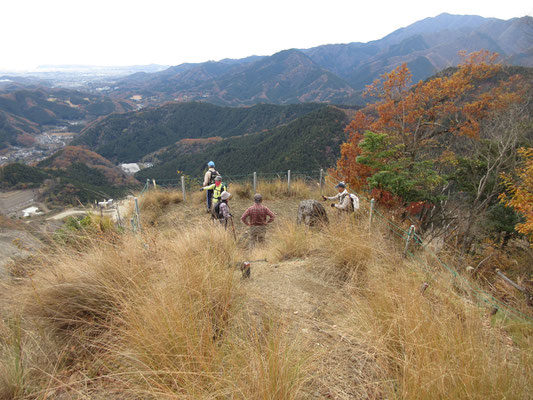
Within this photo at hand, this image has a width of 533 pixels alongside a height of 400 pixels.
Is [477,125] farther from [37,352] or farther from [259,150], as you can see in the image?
[259,150]

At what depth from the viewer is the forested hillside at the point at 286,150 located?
64.5 m

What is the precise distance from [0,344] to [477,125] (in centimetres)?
2157

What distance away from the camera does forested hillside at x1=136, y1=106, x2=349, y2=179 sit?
64500 millimetres

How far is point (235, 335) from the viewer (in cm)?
184

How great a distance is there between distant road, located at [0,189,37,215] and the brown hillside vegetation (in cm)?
5694

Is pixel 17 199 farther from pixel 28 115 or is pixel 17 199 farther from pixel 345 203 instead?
pixel 28 115

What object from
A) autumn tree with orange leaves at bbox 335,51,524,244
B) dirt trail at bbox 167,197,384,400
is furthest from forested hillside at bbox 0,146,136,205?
dirt trail at bbox 167,197,384,400

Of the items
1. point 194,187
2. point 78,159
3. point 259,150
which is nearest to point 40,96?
point 78,159

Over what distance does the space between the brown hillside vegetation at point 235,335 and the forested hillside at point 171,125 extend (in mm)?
143693

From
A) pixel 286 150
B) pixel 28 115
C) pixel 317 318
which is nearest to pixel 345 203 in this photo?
pixel 317 318

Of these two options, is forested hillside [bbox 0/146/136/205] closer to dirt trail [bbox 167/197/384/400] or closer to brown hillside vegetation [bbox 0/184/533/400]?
dirt trail [bbox 167/197/384/400]

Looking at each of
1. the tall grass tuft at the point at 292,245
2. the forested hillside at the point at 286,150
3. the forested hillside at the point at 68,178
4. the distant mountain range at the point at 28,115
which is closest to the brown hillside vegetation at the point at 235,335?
the tall grass tuft at the point at 292,245

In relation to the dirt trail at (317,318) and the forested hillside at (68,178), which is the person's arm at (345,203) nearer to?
the dirt trail at (317,318)

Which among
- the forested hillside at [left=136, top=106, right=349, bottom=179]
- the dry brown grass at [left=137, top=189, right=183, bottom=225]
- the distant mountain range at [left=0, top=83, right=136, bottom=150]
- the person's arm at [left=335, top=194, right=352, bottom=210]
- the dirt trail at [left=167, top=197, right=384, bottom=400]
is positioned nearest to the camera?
the dirt trail at [left=167, top=197, right=384, bottom=400]
